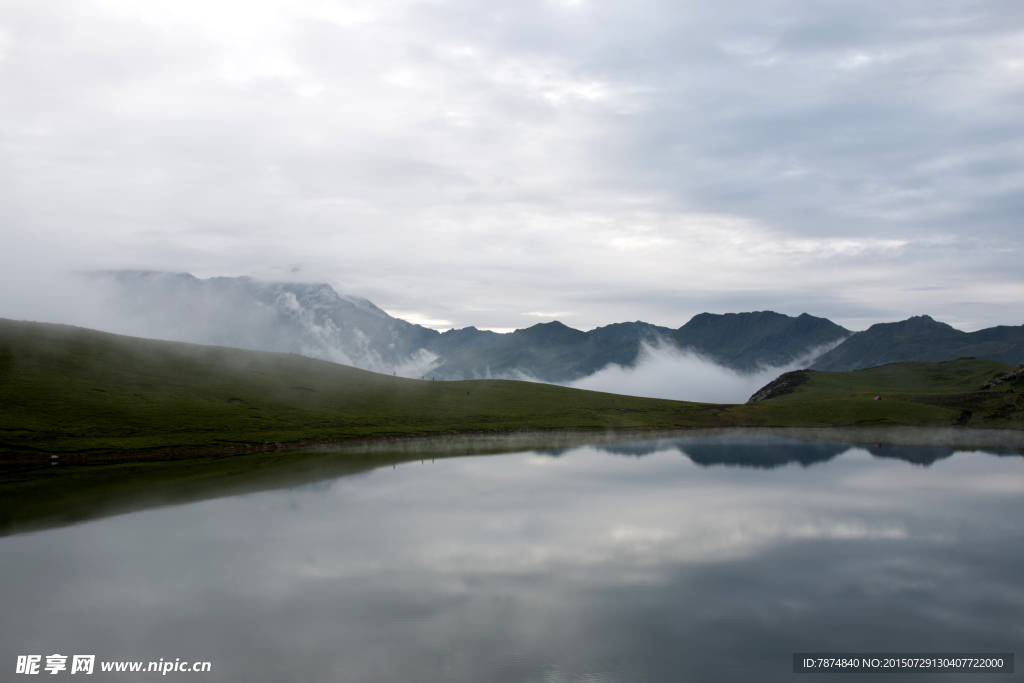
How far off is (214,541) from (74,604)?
1035 cm

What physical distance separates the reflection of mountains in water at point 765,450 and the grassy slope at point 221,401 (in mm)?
27521

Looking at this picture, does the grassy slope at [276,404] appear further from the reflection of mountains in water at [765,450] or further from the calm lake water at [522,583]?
the calm lake water at [522,583]

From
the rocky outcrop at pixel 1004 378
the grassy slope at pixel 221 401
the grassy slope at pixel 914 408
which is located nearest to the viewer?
the grassy slope at pixel 221 401

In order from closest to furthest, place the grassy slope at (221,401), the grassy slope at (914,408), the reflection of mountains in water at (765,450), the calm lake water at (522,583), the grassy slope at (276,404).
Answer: the calm lake water at (522,583)
the reflection of mountains in water at (765,450)
the grassy slope at (221,401)
the grassy slope at (276,404)
the grassy slope at (914,408)

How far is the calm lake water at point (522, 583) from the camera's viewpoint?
21297 mm

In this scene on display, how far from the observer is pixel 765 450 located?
86.9 metres

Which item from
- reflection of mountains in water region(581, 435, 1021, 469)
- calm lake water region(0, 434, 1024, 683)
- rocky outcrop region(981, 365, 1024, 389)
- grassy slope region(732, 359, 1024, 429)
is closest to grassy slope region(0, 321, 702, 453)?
grassy slope region(732, 359, 1024, 429)

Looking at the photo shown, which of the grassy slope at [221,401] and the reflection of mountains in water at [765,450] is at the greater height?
the grassy slope at [221,401]

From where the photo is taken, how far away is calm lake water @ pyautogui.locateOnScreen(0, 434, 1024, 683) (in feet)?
69.9

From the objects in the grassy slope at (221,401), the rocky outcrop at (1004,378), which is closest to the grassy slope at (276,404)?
the grassy slope at (221,401)

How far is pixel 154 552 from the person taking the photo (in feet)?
110

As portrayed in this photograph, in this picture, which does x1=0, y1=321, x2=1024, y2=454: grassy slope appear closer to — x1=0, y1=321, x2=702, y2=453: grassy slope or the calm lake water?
x1=0, y1=321, x2=702, y2=453: grassy slope

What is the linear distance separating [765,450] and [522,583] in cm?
6986

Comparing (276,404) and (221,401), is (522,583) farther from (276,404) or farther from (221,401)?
(221,401)
